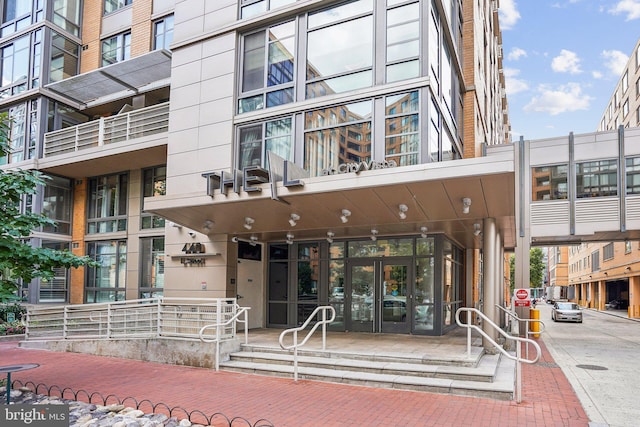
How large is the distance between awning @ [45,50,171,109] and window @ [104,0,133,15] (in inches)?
162

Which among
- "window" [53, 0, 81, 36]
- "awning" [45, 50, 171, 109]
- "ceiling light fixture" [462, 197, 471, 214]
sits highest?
"window" [53, 0, 81, 36]

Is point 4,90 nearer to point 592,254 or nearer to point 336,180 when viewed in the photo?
point 336,180

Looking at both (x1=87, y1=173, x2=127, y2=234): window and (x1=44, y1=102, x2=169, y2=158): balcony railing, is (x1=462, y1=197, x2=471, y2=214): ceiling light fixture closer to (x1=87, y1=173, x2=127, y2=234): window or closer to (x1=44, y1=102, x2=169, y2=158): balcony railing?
(x1=44, y1=102, x2=169, y2=158): balcony railing

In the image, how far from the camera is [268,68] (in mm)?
14500

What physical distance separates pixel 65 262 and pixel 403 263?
893 centimetres

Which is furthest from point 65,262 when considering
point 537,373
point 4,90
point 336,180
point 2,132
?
point 4,90

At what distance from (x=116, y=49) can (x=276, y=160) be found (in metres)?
14.0

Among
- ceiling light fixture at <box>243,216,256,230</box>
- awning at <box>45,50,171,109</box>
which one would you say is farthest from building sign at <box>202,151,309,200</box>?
awning at <box>45,50,171,109</box>

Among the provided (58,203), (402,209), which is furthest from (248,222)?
(58,203)

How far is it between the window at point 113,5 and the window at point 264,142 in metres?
11.4

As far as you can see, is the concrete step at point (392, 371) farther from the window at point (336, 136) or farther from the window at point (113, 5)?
the window at point (113, 5)

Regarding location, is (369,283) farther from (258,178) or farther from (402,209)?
(258,178)

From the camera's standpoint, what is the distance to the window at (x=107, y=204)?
19.9 m

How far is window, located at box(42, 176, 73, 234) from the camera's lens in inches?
808
